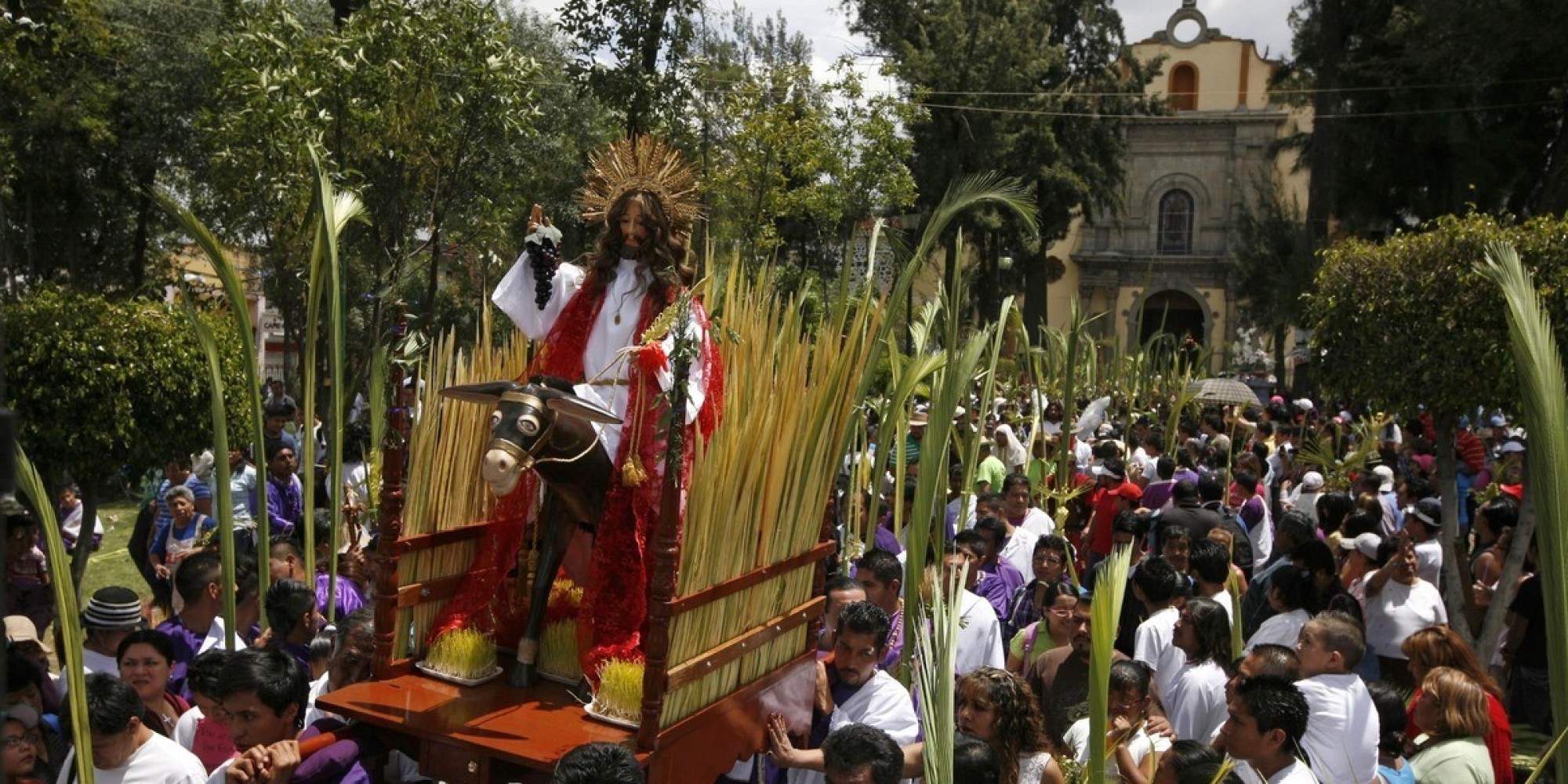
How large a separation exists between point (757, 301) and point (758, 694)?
1.49 metres

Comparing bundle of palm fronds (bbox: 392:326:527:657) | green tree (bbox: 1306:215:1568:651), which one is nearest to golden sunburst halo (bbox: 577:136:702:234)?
bundle of palm fronds (bbox: 392:326:527:657)

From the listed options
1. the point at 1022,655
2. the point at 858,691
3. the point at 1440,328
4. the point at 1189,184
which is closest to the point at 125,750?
the point at 858,691

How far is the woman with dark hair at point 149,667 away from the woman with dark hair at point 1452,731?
4.59 meters

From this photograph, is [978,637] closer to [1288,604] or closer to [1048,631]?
[1048,631]

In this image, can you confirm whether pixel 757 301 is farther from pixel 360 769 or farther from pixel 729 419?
pixel 360 769

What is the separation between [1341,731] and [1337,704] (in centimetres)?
10

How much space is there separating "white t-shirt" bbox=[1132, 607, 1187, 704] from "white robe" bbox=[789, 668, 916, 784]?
1295 mm

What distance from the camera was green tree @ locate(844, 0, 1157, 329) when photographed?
96.0 ft

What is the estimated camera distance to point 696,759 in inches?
172

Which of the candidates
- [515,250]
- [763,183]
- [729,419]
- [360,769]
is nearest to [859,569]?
[729,419]

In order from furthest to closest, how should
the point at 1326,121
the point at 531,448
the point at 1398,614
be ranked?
the point at 1326,121 < the point at 1398,614 < the point at 531,448

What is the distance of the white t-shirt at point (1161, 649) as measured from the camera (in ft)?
19.3

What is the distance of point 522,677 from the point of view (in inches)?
190

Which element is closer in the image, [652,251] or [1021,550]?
[652,251]
